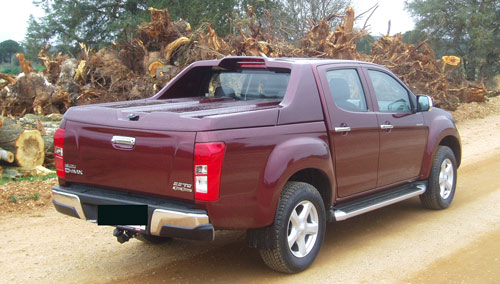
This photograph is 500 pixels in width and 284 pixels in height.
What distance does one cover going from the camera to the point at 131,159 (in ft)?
14.1

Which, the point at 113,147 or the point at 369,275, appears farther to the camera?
the point at 369,275

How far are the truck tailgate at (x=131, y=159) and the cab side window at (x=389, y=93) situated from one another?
274 centimetres

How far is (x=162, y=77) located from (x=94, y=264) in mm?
8015

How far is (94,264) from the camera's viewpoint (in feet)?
16.9

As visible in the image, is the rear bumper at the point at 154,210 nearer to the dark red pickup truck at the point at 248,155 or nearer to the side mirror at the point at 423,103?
the dark red pickup truck at the point at 248,155

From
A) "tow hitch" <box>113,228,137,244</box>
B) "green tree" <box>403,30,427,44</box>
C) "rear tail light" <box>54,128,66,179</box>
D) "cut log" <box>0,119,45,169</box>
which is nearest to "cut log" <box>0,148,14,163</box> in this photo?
"cut log" <box>0,119,45,169</box>

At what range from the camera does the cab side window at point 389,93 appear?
6.04 m

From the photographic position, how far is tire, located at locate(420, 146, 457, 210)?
6680 mm

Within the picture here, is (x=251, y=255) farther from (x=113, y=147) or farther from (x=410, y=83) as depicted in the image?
(x=410, y=83)

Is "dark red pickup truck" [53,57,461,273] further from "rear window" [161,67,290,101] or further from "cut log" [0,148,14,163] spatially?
"cut log" [0,148,14,163]

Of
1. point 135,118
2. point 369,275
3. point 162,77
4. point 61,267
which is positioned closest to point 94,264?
point 61,267

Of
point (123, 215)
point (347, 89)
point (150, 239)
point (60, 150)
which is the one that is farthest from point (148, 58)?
point (123, 215)

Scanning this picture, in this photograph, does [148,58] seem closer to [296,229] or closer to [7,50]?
[296,229]

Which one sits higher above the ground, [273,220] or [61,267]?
[273,220]
